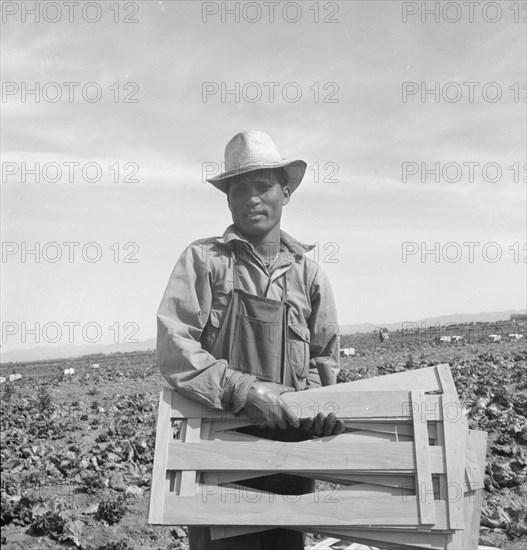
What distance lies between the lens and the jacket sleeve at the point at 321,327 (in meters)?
3.84

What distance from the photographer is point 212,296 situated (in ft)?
11.8

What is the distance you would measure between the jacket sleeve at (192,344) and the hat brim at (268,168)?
374mm

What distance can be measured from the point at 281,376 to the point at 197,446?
624 mm

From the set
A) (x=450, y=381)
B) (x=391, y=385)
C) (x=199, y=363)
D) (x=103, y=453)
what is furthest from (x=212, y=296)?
(x=103, y=453)

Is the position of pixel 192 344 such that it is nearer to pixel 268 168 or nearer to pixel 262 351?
pixel 262 351

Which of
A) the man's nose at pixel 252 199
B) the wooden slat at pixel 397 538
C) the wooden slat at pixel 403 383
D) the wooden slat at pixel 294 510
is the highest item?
the man's nose at pixel 252 199

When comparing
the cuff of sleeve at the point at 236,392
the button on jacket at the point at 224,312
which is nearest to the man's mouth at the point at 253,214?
the button on jacket at the point at 224,312

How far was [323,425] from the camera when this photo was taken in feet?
10.4

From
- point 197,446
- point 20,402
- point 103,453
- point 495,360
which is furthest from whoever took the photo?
point 495,360

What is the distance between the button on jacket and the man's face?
9 cm

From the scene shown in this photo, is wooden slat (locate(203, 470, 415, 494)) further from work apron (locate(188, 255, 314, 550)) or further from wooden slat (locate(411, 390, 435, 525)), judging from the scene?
work apron (locate(188, 255, 314, 550))

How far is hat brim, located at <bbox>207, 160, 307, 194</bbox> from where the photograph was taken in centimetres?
362

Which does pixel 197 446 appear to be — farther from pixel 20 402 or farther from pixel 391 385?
pixel 20 402

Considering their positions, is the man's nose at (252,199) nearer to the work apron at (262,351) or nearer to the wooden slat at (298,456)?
the work apron at (262,351)
